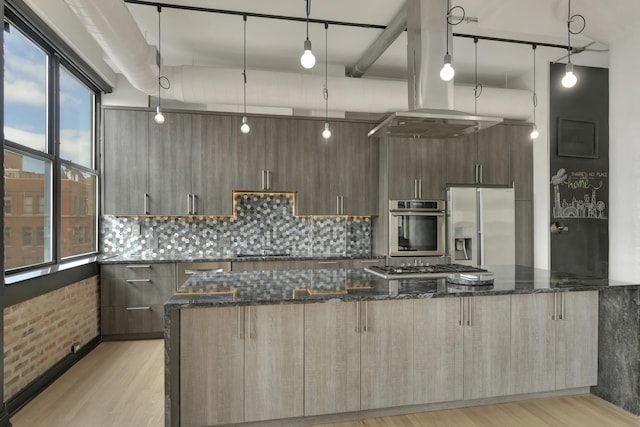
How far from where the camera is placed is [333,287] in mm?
2537

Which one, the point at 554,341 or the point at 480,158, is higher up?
the point at 480,158

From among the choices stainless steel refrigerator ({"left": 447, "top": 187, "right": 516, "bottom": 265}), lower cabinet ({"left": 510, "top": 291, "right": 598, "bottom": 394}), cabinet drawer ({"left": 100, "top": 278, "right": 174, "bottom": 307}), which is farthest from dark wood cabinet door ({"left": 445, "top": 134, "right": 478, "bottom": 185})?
cabinet drawer ({"left": 100, "top": 278, "right": 174, "bottom": 307})

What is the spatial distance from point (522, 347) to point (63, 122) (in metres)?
4.38

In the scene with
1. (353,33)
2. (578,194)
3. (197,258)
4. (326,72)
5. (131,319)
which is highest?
(353,33)

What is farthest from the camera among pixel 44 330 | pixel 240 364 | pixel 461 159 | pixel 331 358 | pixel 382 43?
pixel 461 159

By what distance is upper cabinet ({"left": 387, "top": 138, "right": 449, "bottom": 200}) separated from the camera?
4621mm

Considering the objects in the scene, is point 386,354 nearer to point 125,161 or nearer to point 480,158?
point 480,158

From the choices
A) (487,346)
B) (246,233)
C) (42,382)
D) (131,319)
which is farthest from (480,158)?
(42,382)

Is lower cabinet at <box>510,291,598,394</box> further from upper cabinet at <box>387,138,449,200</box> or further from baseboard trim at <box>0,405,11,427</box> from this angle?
baseboard trim at <box>0,405,11,427</box>

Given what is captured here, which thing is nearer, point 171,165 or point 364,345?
point 364,345

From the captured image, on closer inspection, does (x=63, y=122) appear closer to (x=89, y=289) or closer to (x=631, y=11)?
(x=89, y=289)

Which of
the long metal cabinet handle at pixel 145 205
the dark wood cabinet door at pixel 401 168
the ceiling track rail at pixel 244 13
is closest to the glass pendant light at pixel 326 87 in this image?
the ceiling track rail at pixel 244 13

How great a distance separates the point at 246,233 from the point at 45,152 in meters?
2.32

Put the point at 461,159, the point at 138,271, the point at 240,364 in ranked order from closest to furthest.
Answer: the point at 240,364 < the point at 138,271 < the point at 461,159
